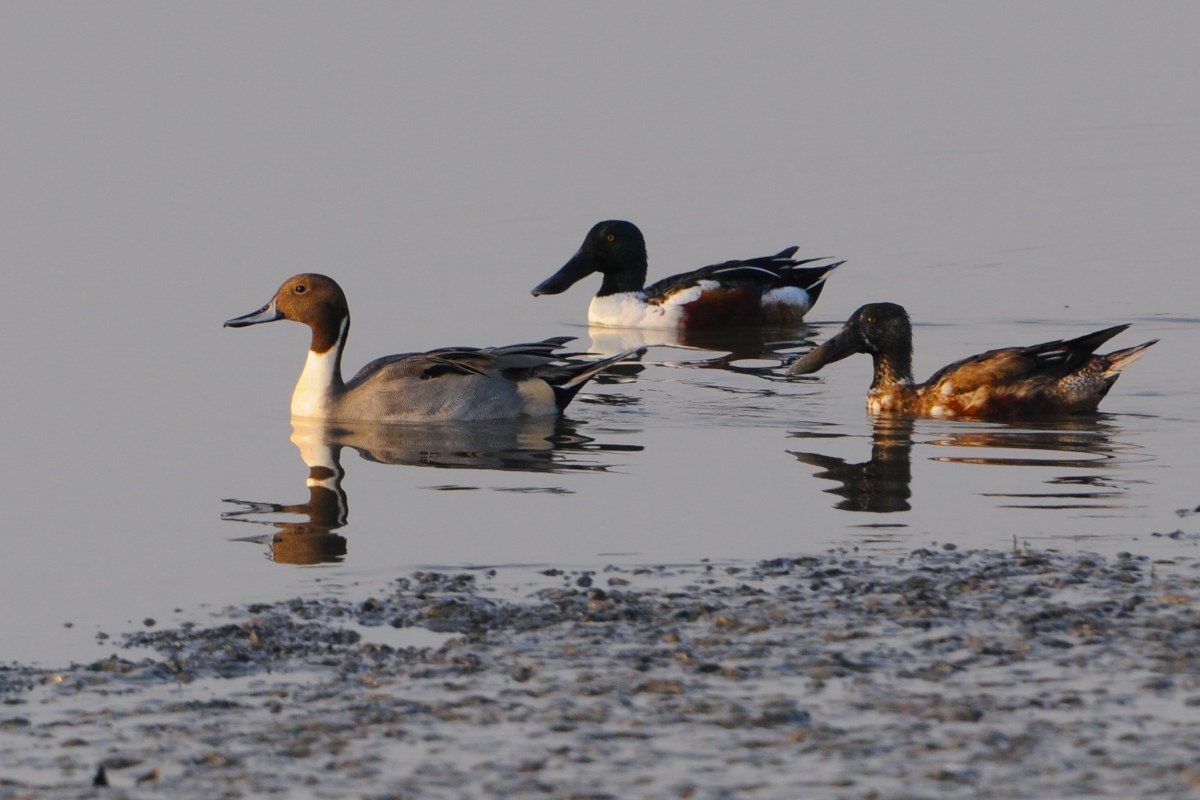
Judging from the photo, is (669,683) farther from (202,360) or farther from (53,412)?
(202,360)

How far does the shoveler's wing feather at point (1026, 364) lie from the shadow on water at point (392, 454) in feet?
7.87

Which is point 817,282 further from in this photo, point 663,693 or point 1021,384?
point 663,693

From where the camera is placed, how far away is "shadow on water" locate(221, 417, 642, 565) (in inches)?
355

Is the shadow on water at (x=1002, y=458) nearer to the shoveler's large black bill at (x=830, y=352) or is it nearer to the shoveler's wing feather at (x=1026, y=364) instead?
the shoveler's wing feather at (x=1026, y=364)

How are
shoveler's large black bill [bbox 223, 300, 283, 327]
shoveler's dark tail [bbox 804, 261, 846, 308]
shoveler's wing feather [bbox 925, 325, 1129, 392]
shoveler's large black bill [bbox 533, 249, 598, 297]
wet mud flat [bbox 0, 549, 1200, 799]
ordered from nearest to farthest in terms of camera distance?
→ wet mud flat [bbox 0, 549, 1200, 799]
shoveler's wing feather [bbox 925, 325, 1129, 392]
shoveler's large black bill [bbox 223, 300, 283, 327]
shoveler's dark tail [bbox 804, 261, 846, 308]
shoveler's large black bill [bbox 533, 249, 598, 297]

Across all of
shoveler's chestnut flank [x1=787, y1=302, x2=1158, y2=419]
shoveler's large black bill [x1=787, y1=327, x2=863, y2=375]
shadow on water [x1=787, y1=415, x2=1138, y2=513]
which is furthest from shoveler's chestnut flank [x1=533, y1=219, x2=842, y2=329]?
shadow on water [x1=787, y1=415, x2=1138, y2=513]

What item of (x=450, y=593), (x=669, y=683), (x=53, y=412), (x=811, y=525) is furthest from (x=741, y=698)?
(x=53, y=412)

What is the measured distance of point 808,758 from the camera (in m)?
5.15

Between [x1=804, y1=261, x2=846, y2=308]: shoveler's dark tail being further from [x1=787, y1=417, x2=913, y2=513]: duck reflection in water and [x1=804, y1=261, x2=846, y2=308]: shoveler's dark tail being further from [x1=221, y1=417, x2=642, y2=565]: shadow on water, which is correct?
[x1=787, y1=417, x2=913, y2=513]: duck reflection in water

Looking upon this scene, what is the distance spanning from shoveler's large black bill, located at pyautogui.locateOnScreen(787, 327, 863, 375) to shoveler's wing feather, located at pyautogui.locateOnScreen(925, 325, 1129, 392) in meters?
1.13

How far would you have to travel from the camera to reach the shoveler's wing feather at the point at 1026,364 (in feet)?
39.5

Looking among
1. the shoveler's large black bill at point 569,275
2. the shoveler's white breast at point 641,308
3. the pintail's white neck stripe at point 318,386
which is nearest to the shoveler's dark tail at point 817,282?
the shoveler's white breast at point 641,308

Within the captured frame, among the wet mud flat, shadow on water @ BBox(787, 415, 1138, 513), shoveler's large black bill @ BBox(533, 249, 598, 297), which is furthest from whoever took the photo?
shoveler's large black bill @ BBox(533, 249, 598, 297)

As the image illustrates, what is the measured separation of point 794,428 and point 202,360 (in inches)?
218
